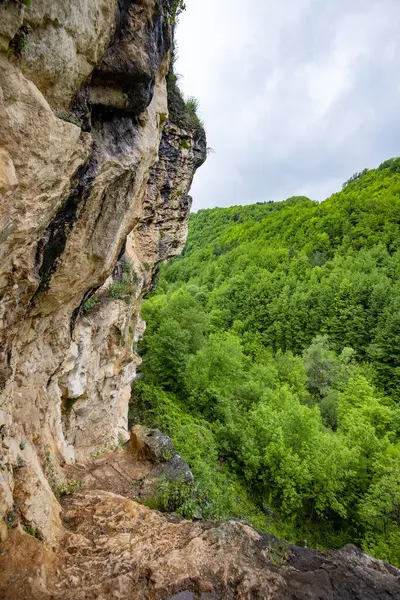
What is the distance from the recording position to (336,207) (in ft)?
220

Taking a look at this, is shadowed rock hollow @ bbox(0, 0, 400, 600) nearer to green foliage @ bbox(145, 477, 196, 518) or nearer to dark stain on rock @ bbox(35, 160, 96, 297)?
dark stain on rock @ bbox(35, 160, 96, 297)

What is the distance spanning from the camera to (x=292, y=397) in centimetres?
2214

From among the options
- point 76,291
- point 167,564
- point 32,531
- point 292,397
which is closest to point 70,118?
point 76,291

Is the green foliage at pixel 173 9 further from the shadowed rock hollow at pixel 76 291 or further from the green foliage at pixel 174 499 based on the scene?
the green foliage at pixel 174 499

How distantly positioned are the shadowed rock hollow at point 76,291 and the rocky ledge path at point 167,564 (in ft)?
0.07

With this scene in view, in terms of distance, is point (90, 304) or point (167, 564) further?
point (90, 304)

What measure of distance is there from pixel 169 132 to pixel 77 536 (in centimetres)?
1168

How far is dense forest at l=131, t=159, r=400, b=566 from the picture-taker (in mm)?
15172

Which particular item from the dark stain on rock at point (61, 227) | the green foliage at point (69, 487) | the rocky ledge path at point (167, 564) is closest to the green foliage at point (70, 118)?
the dark stain on rock at point (61, 227)

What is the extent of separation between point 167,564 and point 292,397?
19050mm

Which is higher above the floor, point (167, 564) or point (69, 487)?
point (167, 564)

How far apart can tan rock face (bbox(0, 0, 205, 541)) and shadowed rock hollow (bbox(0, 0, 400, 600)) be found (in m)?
0.02

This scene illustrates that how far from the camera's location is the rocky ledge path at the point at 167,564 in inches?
162

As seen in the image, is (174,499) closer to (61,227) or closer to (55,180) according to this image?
(61,227)
